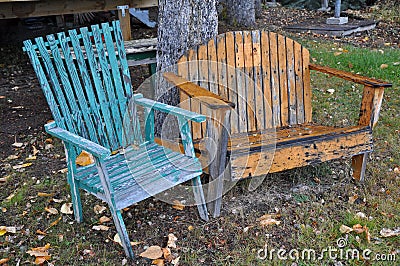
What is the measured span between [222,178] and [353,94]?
2.75 meters

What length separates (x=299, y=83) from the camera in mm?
3324

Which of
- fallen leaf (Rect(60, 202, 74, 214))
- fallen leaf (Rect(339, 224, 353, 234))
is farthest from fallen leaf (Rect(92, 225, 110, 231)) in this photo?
fallen leaf (Rect(339, 224, 353, 234))

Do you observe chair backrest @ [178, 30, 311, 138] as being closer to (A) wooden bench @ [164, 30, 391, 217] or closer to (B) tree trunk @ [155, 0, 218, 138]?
(A) wooden bench @ [164, 30, 391, 217]

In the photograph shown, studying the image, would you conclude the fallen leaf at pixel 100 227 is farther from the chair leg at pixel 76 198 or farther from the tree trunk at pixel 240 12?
the tree trunk at pixel 240 12

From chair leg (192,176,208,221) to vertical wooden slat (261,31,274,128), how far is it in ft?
2.82

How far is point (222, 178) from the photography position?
258 cm

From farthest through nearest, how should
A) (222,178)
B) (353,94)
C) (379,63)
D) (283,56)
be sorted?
(379,63) → (353,94) → (283,56) → (222,178)

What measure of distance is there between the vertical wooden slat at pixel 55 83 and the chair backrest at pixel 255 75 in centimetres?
78

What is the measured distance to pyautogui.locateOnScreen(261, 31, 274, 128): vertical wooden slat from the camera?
320 centimetres

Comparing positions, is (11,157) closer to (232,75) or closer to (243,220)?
(232,75)

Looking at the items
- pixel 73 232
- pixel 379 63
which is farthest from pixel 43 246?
pixel 379 63

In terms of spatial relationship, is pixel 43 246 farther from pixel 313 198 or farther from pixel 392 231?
pixel 392 231

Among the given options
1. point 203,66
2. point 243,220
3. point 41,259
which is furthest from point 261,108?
point 41,259

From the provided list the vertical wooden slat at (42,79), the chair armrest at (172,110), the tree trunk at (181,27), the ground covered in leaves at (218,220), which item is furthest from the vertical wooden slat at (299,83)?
the vertical wooden slat at (42,79)
